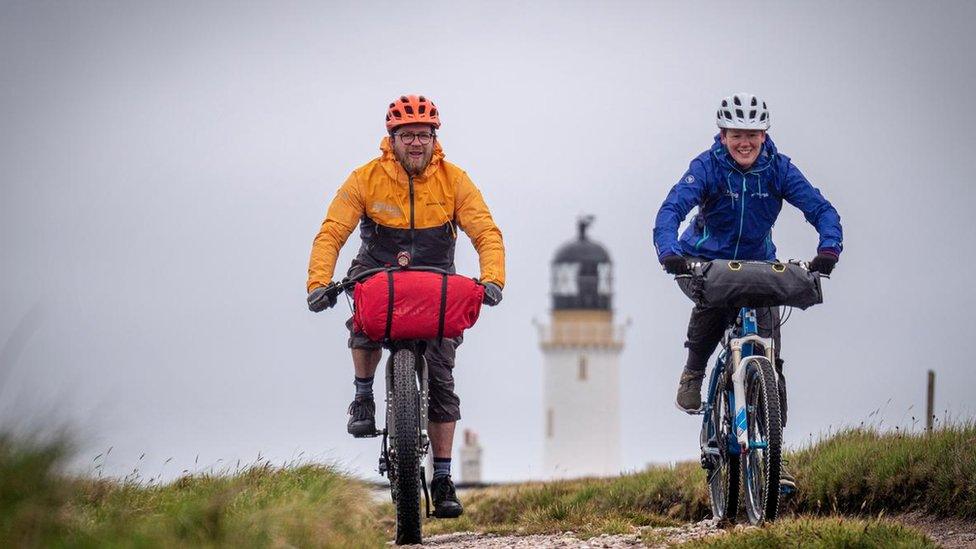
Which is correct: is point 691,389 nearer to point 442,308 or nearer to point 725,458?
point 725,458

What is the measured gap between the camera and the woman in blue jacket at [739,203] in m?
10.6

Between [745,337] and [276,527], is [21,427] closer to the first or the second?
[276,527]

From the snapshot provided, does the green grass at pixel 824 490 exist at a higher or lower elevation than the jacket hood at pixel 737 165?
lower

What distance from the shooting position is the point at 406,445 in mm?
10305

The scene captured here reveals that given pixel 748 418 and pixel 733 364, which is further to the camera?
pixel 733 364

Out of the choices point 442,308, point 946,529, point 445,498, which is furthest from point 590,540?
point 946,529

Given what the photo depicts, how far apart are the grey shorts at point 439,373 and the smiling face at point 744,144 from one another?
194cm

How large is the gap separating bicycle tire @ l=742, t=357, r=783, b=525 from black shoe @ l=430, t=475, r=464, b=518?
68.9 inches

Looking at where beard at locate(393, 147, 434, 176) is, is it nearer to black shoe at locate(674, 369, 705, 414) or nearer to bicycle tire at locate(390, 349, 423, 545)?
bicycle tire at locate(390, 349, 423, 545)

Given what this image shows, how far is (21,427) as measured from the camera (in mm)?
8375

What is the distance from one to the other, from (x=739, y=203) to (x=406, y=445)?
2.42m

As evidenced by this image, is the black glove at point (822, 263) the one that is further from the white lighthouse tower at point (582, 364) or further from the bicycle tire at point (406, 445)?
the white lighthouse tower at point (582, 364)

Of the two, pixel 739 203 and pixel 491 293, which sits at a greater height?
pixel 739 203

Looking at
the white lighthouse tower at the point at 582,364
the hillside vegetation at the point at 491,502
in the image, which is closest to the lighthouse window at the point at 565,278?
→ the white lighthouse tower at the point at 582,364
